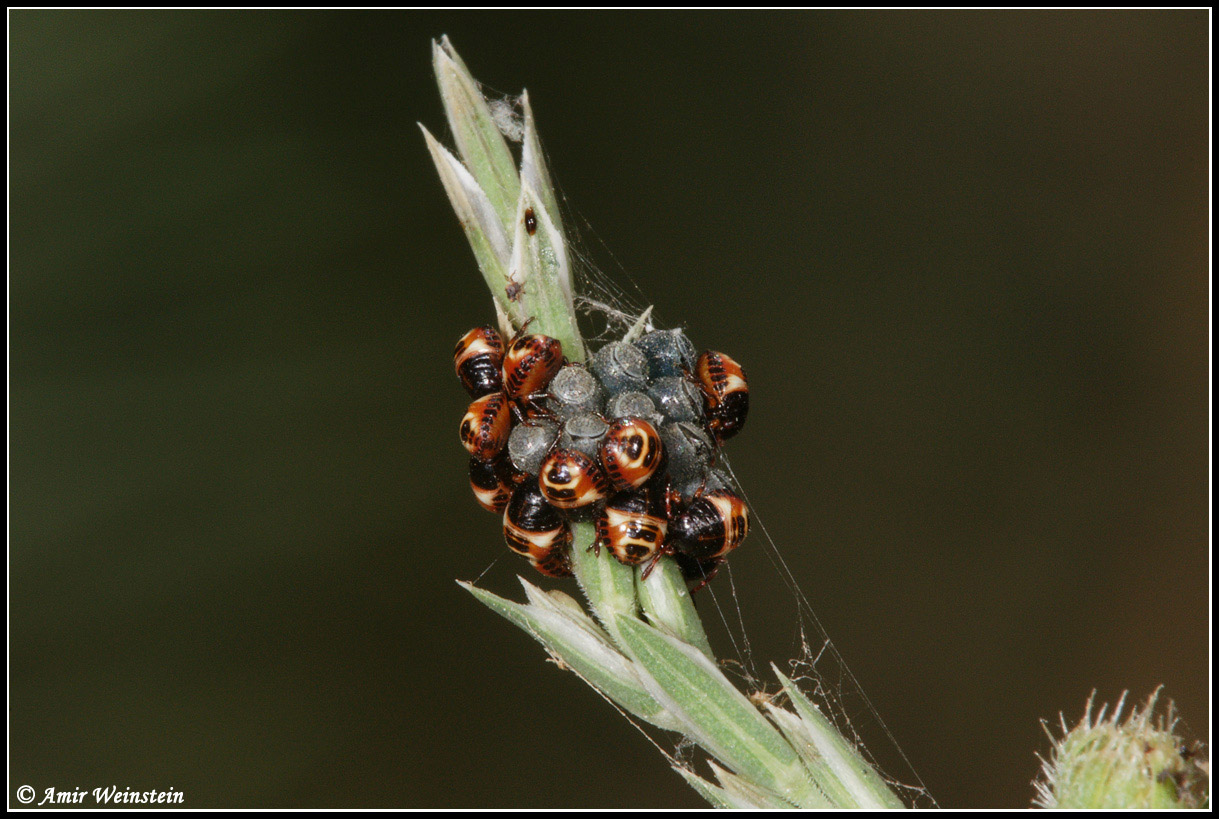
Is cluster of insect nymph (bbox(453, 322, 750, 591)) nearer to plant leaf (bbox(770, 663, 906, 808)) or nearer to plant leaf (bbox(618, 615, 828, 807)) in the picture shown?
plant leaf (bbox(618, 615, 828, 807))

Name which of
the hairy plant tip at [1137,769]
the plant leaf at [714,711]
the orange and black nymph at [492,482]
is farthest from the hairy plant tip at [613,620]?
the hairy plant tip at [1137,769]

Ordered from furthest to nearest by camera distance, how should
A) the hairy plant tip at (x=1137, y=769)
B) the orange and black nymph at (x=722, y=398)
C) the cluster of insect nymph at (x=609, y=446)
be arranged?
1. the orange and black nymph at (x=722, y=398)
2. the cluster of insect nymph at (x=609, y=446)
3. the hairy plant tip at (x=1137, y=769)

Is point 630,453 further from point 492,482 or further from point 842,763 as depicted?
point 842,763

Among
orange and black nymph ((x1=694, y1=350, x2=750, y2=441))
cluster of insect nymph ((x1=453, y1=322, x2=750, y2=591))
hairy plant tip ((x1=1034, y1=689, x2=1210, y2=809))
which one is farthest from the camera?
orange and black nymph ((x1=694, y1=350, x2=750, y2=441))

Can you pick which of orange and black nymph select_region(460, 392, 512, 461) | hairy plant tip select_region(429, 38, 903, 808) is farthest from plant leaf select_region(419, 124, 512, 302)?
orange and black nymph select_region(460, 392, 512, 461)

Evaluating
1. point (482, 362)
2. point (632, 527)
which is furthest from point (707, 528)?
point (482, 362)

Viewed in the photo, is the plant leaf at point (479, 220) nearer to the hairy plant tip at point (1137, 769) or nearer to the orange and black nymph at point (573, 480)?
the orange and black nymph at point (573, 480)

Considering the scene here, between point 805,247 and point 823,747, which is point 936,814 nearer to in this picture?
point 823,747
